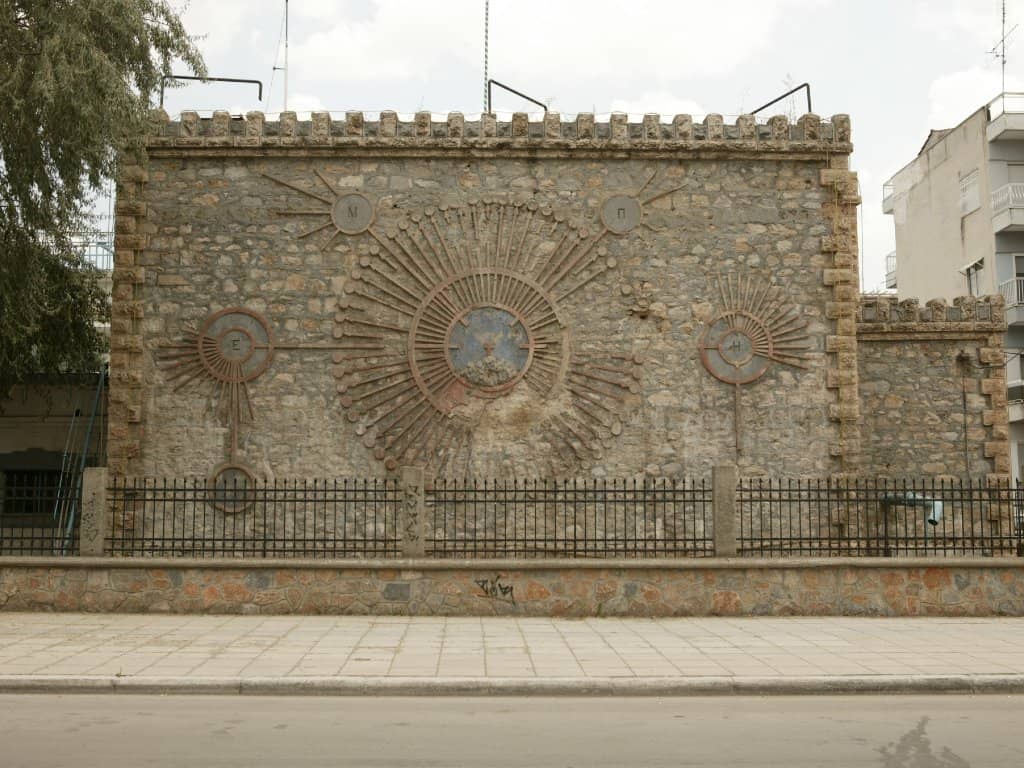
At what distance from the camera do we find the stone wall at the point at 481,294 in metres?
14.7

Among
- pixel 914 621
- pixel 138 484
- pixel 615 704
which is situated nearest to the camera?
pixel 615 704

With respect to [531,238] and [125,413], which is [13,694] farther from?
[531,238]

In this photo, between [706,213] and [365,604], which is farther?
[706,213]

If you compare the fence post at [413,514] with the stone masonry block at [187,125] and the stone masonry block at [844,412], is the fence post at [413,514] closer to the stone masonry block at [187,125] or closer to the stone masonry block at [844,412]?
the stone masonry block at [844,412]

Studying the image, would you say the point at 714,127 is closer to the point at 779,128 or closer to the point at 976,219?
the point at 779,128

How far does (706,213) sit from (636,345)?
2276 mm

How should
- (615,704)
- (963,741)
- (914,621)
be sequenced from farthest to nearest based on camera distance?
(914,621), (615,704), (963,741)

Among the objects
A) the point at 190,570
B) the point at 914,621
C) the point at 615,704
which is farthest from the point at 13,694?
the point at 914,621

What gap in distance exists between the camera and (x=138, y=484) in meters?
14.4

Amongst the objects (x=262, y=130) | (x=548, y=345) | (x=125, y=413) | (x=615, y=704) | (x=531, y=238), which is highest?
(x=262, y=130)

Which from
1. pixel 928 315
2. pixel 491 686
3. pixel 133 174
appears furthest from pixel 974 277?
pixel 491 686

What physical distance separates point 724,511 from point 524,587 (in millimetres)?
2490

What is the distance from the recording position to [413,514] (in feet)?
38.2

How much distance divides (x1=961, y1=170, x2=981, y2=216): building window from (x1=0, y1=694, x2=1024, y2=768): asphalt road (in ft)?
79.3
